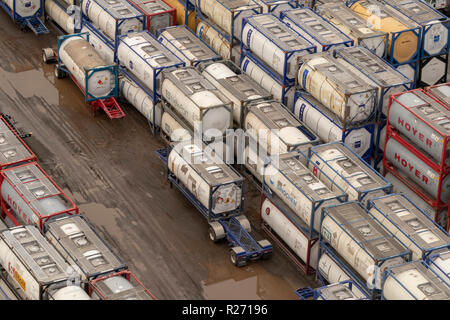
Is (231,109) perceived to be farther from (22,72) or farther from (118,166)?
(22,72)

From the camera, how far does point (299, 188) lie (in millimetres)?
65688

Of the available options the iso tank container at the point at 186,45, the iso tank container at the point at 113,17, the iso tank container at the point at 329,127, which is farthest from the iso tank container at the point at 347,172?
the iso tank container at the point at 113,17

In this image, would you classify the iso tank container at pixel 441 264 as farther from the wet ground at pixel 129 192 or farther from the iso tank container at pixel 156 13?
the iso tank container at pixel 156 13

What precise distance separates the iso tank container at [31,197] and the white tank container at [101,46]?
17316 millimetres

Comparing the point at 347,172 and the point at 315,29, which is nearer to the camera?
the point at 347,172

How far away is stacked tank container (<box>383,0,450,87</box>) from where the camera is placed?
80062mm

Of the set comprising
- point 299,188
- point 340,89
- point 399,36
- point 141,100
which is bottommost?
point 141,100

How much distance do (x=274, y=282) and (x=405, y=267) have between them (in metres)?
9.33

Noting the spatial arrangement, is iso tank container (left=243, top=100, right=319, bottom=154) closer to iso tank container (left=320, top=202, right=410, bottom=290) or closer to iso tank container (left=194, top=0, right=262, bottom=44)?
iso tank container (left=320, top=202, right=410, bottom=290)

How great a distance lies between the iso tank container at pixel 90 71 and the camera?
80500 millimetres

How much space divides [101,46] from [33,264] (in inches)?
1178

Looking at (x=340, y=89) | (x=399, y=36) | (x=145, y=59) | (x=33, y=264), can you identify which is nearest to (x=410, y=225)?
(x=340, y=89)

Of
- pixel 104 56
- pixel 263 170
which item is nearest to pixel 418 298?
pixel 263 170

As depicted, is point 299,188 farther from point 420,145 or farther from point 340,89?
point 340,89
